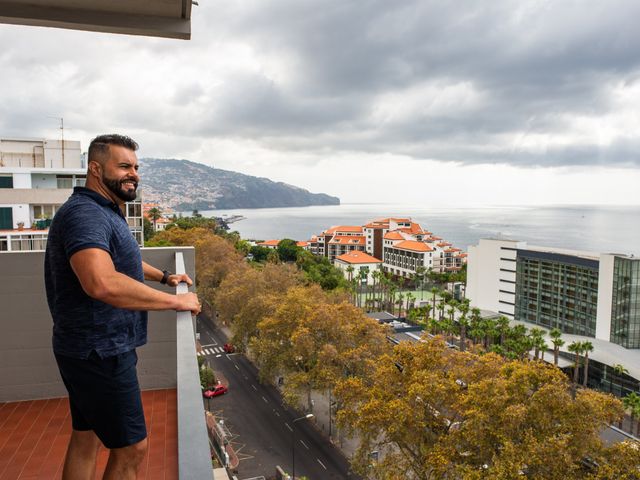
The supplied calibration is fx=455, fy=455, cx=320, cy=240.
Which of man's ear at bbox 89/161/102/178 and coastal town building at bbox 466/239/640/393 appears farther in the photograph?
coastal town building at bbox 466/239/640/393

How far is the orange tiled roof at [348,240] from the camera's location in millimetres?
58531

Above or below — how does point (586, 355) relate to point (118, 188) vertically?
below

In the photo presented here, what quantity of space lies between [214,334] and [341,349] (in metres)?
14.8

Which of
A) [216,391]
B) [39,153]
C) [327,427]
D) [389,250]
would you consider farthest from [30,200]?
[389,250]

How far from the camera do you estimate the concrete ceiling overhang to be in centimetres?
290

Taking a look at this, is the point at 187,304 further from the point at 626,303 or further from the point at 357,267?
the point at 357,267

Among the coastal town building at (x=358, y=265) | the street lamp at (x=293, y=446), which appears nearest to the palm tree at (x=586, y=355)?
the street lamp at (x=293, y=446)

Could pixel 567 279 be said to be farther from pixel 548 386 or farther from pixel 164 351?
pixel 164 351

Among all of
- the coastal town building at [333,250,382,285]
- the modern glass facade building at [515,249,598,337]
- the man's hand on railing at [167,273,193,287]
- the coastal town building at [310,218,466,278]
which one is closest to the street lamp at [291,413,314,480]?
the man's hand on railing at [167,273,193,287]

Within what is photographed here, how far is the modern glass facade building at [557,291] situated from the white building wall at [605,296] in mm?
404

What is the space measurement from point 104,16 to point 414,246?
155 ft

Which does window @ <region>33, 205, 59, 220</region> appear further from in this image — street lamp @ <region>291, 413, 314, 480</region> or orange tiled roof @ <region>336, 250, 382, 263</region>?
orange tiled roof @ <region>336, 250, 382, 263</region>

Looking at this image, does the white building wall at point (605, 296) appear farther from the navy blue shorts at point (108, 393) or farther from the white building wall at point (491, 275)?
the navy blue shorts at point (108, 393)

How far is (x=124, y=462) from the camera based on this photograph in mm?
1625
